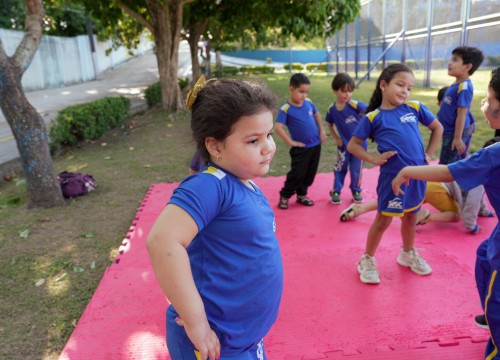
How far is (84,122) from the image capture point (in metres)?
8.55

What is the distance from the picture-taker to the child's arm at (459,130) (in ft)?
14.0

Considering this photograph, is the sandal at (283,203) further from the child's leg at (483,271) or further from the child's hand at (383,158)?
the child's leg at (483,271)

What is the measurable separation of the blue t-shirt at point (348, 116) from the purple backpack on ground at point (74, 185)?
131 inches

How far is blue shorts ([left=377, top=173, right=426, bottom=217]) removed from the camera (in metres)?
2.89

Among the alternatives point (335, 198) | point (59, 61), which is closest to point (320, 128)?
point (335, 198)

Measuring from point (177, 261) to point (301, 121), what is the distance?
3.64 metres

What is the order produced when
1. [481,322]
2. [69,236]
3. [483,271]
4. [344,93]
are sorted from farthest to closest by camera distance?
[344,93], [69,236], [481,322], [483,271]

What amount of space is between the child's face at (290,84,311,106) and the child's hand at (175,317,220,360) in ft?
11.7

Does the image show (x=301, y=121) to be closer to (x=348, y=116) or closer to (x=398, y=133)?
(x=348, y=116)

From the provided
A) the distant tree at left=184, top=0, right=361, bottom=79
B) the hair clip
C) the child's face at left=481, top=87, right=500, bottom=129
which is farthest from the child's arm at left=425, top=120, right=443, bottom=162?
the distant tree at left=184, top=0, right=361, bottom=79

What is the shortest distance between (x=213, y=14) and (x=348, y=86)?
951 cm

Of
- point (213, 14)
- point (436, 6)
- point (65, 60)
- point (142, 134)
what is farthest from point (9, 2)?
point (436, 6)

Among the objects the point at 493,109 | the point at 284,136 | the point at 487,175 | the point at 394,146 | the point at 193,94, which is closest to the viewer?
the point at 193,94

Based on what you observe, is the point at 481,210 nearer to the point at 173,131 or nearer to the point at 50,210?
the point at 50,210
